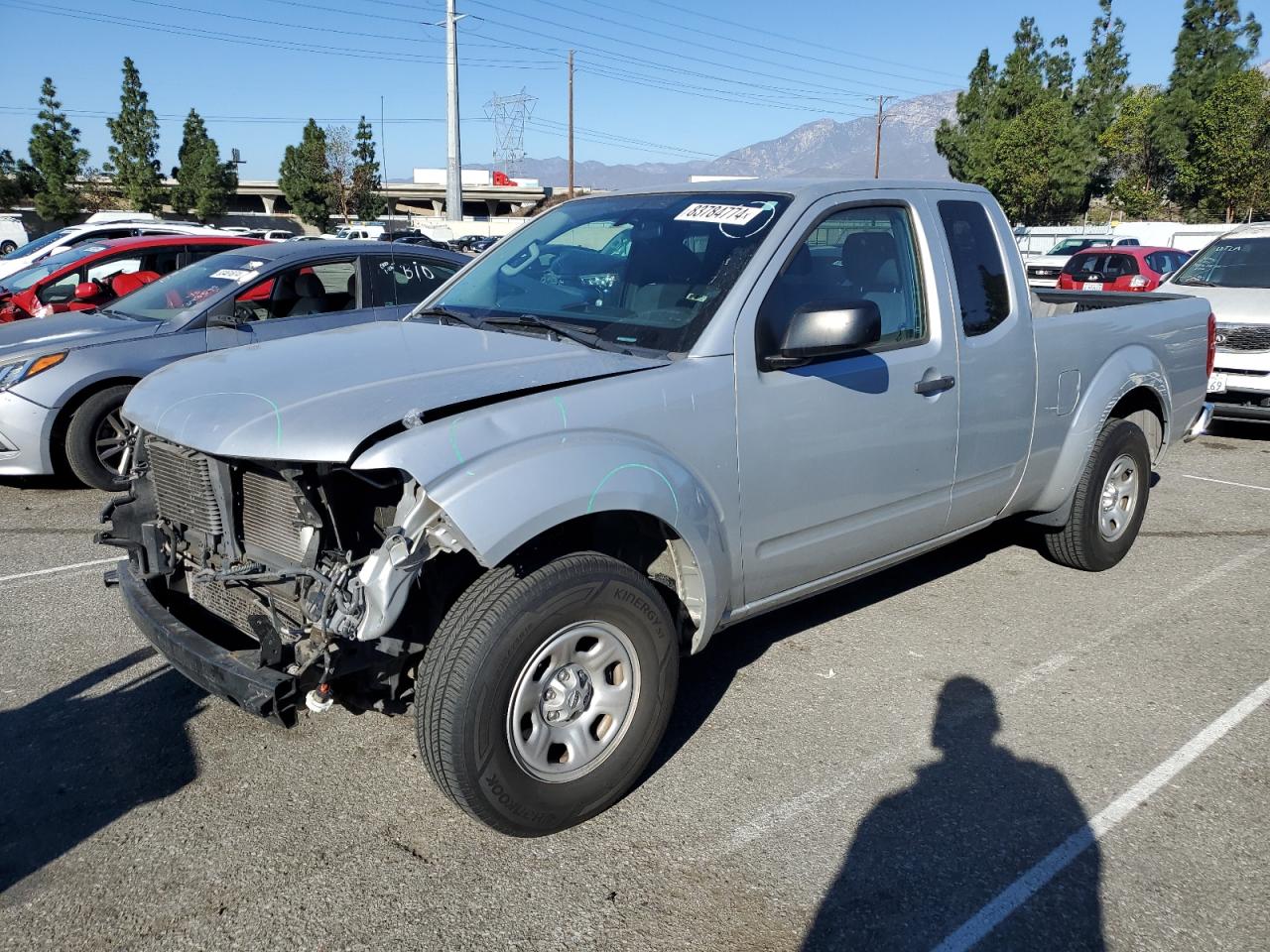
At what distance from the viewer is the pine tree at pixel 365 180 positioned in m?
71.8

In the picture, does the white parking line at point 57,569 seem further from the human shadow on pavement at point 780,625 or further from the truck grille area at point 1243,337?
the truck grille area at point 1243,337

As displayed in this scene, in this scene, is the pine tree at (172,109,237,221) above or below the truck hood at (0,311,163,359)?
above

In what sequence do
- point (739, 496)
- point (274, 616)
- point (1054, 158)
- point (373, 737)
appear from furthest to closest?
point (1054, 158)
point (373, 737)
point (739, 496)
point (274, 616)

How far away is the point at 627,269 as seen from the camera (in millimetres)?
3918

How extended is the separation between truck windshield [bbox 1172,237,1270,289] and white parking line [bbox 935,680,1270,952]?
7.12m

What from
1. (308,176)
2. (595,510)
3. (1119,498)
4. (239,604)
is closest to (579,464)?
(595,510)

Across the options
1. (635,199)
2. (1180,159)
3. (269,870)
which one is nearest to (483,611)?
(269,870)

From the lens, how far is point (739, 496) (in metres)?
3.45

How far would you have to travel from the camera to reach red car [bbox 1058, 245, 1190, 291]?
65.6 feet

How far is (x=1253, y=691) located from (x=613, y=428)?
2993mm

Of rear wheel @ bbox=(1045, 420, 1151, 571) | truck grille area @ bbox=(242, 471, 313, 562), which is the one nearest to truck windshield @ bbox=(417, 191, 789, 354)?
truck grille area @ bbox=(242, 471, 313, 562)

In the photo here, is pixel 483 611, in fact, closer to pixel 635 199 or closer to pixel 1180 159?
pixel 635 199

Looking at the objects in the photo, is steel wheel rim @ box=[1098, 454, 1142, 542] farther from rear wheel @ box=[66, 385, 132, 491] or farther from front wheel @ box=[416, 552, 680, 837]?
rear wheel @ box=[66, 385, 132, 491]

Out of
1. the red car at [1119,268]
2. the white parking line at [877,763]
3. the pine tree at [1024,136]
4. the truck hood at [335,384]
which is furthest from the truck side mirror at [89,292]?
the pine tree at [1024,136]
